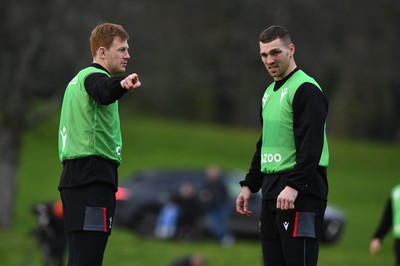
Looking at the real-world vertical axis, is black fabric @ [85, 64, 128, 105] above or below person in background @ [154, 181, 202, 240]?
above

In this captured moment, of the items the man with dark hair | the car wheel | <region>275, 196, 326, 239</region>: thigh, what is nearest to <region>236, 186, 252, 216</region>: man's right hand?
the man with dark hair

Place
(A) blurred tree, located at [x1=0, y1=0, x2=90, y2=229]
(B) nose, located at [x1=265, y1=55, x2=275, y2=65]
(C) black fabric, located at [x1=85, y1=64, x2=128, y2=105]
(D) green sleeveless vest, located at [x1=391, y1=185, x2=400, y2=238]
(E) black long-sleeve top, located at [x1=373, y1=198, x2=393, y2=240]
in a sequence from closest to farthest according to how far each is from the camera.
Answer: (C) black fabric, located at [x1=85, y1=64, x2=128, y2=105] < (B) nose, located at [x1=265, y1=55, x2=275, y2=65] < (D) green sleeveless vest, located at [x1=391, y1=185, x2=400, y2=238] < (E) black long-sleeve top, located at [x1=373, y1=198, x2=393, y2=240] < (A) blurred tree, located at [x1=0, y1=0, x2=90, y2=229]

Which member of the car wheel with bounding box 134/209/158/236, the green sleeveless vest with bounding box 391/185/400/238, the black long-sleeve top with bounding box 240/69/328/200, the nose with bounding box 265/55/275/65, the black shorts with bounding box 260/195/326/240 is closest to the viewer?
the black long-sleeve top with bounding box 240/69/328/200

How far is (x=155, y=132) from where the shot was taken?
4894 cm

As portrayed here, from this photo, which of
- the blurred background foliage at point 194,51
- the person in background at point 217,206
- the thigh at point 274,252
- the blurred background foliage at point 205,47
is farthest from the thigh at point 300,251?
the person in background at point 217,206

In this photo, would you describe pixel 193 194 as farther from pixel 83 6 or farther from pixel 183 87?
pixel 183 87

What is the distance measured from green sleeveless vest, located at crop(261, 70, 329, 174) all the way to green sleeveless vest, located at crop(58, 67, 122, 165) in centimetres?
111

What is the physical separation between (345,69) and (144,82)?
7437 mm

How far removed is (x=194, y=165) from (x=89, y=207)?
110 feet

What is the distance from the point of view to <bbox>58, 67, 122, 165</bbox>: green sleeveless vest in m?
6.84

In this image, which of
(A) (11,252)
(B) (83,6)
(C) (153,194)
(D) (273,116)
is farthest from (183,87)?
(D) (273,116)

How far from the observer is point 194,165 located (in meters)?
40.2

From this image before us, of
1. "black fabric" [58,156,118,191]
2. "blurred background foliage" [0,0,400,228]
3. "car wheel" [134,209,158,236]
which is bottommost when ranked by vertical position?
"car wheel" [134,209,158,236]

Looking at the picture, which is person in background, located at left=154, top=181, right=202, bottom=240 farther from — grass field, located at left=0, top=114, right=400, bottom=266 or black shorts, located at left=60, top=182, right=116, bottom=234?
black shorts, located at left=60, top=182, right=116, bottom=234
